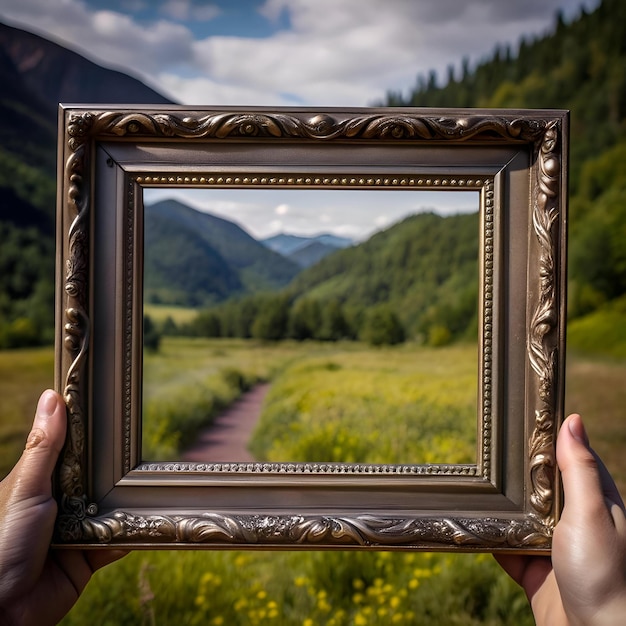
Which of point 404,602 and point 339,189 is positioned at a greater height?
point 339,189

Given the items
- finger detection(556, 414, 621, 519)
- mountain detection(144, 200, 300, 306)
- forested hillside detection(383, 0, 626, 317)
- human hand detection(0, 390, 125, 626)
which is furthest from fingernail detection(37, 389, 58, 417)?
forested hillside detection(383, 0, 626, 317)

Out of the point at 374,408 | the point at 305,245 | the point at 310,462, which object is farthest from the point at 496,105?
the point at 310,462

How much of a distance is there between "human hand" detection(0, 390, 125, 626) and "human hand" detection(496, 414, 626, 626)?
27.0 inches

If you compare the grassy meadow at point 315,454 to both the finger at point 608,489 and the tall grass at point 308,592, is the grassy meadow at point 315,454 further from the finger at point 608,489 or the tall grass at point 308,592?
the finger at point 608,489

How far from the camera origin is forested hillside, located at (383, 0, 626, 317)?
57.6 inches

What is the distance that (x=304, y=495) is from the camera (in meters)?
0.80

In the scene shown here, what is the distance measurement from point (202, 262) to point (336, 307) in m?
0.32

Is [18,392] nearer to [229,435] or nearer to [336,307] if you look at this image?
[229,435]

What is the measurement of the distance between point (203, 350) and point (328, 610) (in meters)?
0.68

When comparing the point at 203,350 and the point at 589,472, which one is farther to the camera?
the point at 203,350

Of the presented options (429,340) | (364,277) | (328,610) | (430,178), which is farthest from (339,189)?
(328,610)

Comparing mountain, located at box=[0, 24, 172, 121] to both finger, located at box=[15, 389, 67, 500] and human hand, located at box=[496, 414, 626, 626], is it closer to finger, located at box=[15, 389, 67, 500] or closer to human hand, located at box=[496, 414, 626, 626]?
finger, located at box=[15, 389, 67, 500]

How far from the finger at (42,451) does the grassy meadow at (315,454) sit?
1.61 ft

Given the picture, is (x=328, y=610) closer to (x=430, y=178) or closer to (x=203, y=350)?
(x=203, y=350)
